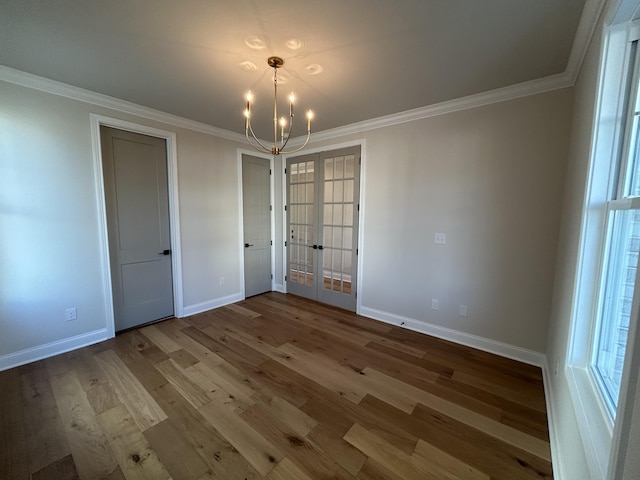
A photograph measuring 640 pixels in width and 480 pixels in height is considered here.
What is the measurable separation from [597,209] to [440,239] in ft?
5.15

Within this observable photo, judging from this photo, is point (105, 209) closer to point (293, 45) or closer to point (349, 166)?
point (293, 45)

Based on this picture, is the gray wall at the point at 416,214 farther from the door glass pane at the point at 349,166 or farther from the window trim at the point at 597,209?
the window trim at the point at 597,209

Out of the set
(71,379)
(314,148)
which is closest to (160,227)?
(71,379)

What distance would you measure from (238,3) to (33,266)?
295cm

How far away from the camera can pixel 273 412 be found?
182 centimetres

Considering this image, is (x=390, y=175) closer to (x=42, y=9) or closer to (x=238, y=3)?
(x=238, y=3)

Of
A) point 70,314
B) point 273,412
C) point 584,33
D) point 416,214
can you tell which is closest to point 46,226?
point 70,314

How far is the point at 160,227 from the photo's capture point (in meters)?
3.23

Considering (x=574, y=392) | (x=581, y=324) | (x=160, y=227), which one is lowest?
(x=574, y=392)

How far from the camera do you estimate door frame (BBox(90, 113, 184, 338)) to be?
8.67 feet

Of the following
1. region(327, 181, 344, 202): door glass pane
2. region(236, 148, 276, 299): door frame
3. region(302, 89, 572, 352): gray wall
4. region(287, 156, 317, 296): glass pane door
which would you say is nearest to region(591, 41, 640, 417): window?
region(302, 89, 572, 352): gray wall

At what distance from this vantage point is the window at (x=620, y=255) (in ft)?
3.30

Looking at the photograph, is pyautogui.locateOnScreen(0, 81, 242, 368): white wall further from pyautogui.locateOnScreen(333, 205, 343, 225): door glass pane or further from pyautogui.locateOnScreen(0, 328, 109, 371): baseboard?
pyautogui.locateOnScreen(333, 205, 343, 225): door glass pane

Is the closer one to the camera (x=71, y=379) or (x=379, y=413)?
(x=379, y=413)
